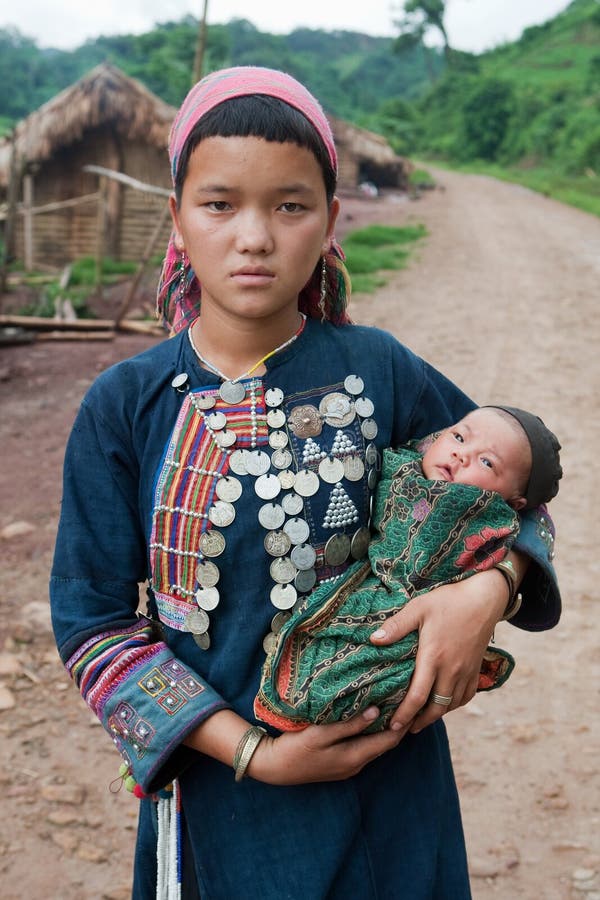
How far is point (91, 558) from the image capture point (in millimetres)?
1313

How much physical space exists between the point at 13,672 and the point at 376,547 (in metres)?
2.54

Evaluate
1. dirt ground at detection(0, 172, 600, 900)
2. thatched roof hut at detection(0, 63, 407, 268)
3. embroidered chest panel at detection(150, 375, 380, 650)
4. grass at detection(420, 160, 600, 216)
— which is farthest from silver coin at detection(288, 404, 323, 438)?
grass at detection(420, 160, 600, 216)

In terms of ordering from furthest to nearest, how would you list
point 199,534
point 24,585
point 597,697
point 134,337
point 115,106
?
1. point 115,106
2. point 134,337
3. point 24,585
4. point 597,697
5. point 199,534

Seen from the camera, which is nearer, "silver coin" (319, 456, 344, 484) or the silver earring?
"silver coin" (319, 456, 344, 484)

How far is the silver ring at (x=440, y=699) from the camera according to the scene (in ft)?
4.11

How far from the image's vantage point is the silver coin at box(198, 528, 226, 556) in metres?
1.29

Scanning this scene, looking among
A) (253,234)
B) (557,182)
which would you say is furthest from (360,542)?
(557,182)

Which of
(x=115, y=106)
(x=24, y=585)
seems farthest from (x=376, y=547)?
(x=115, y=106)

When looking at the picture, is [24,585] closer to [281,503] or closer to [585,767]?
[585,767]

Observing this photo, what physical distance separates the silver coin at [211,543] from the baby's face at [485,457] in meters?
0.38

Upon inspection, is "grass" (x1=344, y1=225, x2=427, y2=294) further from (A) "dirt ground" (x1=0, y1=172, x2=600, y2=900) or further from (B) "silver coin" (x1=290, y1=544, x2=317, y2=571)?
(B) "silver coin" (x1=290, y1=544, x2=317, y2=571)

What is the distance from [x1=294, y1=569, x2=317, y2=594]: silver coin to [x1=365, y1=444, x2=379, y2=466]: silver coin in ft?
0.66

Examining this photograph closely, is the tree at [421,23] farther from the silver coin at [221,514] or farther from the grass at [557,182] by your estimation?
the silver coin at [221,514]

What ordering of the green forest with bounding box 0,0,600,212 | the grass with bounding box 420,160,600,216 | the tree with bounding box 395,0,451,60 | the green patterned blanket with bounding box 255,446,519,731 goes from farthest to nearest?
the tree with bounding box 395,0,451,60 < the green forest with bounding box 0,0,600,212 < the grass with bounding box 420,160,600,216 < the green patterned blanket with bounding box 255,446,519,731
